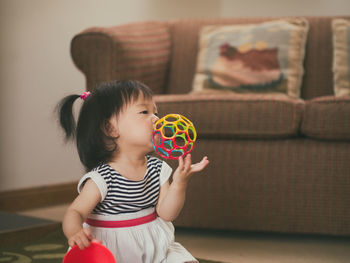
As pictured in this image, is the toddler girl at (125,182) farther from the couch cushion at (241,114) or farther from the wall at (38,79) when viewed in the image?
the wall at (38,79)

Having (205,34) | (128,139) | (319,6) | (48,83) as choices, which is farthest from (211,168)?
(319,6)

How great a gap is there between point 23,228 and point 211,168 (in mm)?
618

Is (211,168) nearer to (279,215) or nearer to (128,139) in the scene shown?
(279,215)

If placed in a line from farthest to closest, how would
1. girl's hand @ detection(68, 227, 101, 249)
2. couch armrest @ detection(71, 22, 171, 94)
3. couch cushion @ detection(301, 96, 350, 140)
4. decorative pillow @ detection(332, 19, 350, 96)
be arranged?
1. decorative pillow @ detection(332, 19, 350, 96)
2. couch armrest @ detection(71, 22, 171, 94)
3. couch cushion @ detection(301, 96, 350, 140)
4. girl's hand @ detection(68, 227, 101, 249)

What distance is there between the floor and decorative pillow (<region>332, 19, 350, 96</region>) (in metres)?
0.64

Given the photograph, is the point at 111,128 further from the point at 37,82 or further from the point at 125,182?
the point at 37,82

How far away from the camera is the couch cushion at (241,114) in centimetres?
169

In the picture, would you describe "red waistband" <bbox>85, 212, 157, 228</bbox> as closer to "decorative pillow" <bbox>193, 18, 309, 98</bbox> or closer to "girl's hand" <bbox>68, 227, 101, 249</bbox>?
"girl's hand" <bbox>68, 227, 101, 249</bbox>

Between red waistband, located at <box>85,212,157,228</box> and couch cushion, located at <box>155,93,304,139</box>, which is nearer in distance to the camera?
red waistband, located at <box>85,212,157,228</box>

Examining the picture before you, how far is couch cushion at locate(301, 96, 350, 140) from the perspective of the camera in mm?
1642

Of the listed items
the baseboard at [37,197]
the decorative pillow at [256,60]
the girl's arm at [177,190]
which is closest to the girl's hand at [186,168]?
the girl's arm at [177,190]

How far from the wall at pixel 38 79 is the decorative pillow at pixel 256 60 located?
2.17 ft

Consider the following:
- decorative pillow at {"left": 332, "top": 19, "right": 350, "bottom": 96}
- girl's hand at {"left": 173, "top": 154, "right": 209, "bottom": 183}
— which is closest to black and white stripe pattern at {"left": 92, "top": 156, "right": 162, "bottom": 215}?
girl's hand at {"left": 173, "top": 154, "right": 209, "bottom": 183}

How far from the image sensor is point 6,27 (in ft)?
7.63
